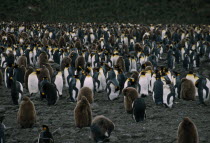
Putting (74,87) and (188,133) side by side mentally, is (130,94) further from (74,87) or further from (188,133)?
(188,133)

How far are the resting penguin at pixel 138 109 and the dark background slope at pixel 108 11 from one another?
3052 cm

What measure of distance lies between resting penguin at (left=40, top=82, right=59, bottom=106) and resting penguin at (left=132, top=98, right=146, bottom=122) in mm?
2569

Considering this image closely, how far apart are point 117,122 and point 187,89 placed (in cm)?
282

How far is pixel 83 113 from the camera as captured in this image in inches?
245

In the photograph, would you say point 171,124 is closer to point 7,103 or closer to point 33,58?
point 7,103

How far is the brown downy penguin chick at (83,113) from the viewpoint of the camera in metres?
6.20

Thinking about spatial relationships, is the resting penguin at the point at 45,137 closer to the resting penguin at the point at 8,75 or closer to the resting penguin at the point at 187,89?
the resting penguin at the point at 187,89

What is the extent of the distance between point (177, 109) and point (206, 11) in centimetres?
3212

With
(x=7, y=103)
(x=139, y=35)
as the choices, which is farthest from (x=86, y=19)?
(x=7, y=103)

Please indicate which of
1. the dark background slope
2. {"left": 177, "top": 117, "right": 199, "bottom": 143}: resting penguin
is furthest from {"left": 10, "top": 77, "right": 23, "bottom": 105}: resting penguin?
the dark background slope

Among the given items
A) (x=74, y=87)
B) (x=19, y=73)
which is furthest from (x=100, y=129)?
(x=19, y=73)

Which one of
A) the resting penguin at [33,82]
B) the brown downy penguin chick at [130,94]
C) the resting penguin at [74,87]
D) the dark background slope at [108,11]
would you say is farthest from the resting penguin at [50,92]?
the dark background slope at [108,11]

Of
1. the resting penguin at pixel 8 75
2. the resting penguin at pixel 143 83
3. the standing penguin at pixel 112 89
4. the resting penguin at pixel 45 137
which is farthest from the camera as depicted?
the resting penguin at pixel 8 75

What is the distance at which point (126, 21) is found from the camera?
3647 centimetres
